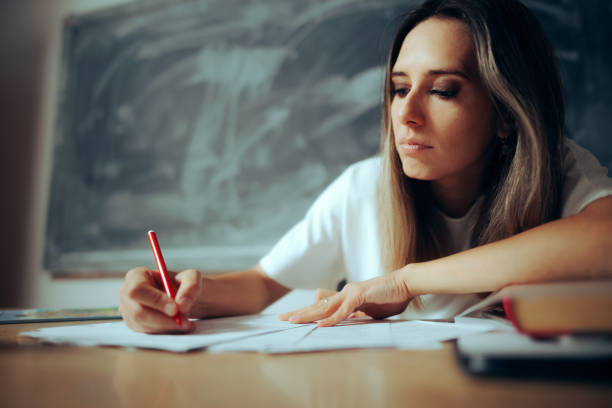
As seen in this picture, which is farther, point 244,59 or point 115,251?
point 115,251

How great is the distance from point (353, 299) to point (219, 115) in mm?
1314

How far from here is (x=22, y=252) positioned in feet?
6.76

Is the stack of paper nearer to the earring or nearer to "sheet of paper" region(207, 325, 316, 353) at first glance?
"sheet of paper" region(207, 325, 316, 353)

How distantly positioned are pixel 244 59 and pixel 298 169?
1.70ft

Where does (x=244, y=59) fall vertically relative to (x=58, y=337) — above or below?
above

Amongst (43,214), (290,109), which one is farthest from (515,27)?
(43,214)

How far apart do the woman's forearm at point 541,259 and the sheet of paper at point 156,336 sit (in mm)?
222

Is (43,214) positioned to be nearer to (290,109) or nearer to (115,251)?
(115,251)

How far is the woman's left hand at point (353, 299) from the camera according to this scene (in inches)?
21.7

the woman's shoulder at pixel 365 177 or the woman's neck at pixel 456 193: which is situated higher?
the woman's shoulder at pixel 365 177

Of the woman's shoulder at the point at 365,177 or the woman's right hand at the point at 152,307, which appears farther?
the woman's shoulder at the point at 365,177

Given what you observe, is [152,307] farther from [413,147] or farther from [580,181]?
[580,181]

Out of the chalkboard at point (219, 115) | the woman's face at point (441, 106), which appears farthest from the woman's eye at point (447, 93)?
the chalkboard at point (219, 115)

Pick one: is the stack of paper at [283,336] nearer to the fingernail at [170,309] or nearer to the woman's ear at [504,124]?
the fingernail at [170,309]
